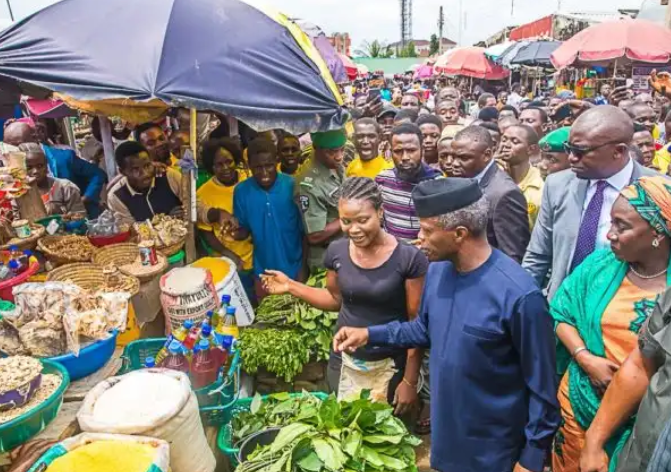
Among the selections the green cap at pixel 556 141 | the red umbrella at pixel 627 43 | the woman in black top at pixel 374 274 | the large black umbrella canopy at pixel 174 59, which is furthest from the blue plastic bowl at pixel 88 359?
the red umbrella at pixel 627 43

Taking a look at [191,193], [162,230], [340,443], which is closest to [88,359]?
[340,443]

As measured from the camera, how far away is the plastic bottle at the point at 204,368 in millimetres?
2876

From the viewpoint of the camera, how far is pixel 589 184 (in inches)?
113

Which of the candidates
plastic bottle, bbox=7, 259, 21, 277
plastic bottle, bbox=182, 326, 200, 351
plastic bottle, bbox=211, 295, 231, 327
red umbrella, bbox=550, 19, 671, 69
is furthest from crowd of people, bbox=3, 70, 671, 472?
red umbrella, bbox=550, 19, 671, 69

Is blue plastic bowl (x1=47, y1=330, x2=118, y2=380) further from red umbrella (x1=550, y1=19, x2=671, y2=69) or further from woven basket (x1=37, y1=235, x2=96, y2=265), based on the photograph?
red umbrella (x1=550, y1=19, x2=671, y2=69)

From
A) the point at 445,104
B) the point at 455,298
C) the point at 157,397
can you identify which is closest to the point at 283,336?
the point at 157,397

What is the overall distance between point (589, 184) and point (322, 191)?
77.8 inches

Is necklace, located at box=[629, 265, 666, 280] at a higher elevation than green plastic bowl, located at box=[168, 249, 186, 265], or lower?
higher

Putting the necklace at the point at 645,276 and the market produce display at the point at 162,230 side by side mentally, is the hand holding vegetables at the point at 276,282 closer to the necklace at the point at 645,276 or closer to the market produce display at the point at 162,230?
the market produce display at the point at 162,230

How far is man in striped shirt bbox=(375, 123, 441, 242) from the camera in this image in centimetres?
407

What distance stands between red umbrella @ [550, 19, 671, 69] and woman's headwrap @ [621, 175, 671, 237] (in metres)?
8.74

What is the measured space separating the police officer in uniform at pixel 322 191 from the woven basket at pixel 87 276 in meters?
1.47

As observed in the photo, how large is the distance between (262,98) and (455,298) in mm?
1903

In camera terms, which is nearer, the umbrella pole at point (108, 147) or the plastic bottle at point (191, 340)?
the plastic bottle at point (191, 340)
